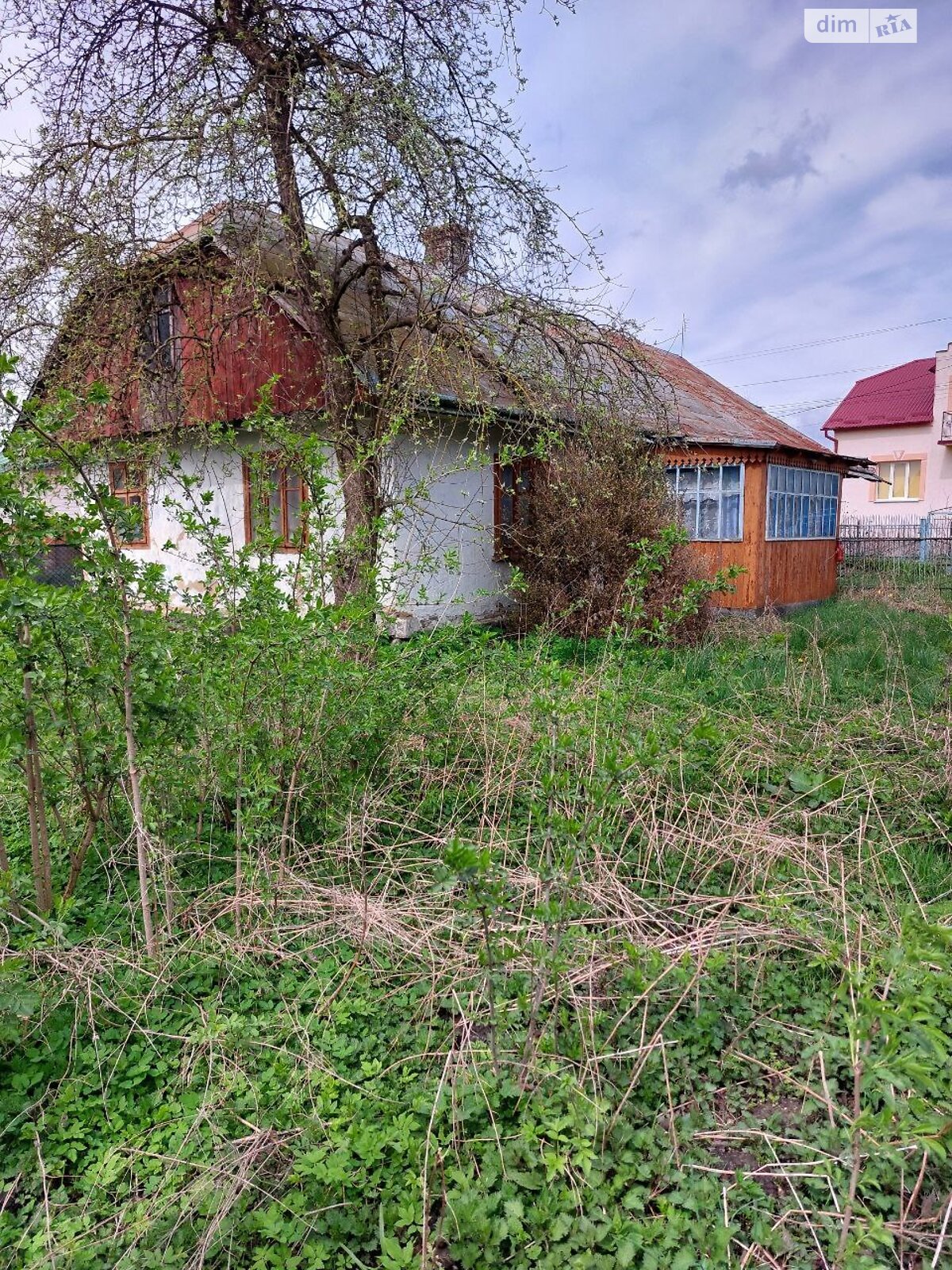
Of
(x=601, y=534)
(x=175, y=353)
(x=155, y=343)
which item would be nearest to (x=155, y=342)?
(x=155, y=343)

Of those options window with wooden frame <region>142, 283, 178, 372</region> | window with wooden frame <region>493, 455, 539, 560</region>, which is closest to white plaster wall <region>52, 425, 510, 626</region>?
window with wooden frame <region>493, 455, 539, 560</region>

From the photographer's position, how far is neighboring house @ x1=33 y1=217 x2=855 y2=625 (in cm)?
713

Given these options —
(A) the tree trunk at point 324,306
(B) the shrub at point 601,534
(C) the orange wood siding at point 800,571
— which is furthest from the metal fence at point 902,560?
(A) the tree trunk at point 324,306

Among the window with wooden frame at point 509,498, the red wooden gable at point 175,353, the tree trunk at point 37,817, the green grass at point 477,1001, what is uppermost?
the red wooden gable at point 175,353

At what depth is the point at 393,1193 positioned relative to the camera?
1.91 metres

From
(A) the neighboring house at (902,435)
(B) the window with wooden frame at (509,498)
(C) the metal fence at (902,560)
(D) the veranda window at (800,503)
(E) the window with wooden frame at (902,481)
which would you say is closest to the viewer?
(B) the window with wooden frame at (509,498)

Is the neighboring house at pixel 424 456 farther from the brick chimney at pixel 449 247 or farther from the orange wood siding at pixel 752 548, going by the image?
the brick chimney at pixel 449 247

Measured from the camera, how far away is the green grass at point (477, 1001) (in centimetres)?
182

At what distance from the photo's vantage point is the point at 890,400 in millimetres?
27000

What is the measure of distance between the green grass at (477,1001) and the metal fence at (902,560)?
10.0 m

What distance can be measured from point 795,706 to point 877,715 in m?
0.49

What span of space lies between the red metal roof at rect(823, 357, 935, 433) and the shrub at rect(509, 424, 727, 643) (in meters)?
21.0

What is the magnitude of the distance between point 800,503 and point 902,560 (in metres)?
4.86

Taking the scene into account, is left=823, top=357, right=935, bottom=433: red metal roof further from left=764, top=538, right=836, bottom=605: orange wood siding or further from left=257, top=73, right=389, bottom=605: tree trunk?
left=257, top=73, right=389, bottom=605: tree trunk
